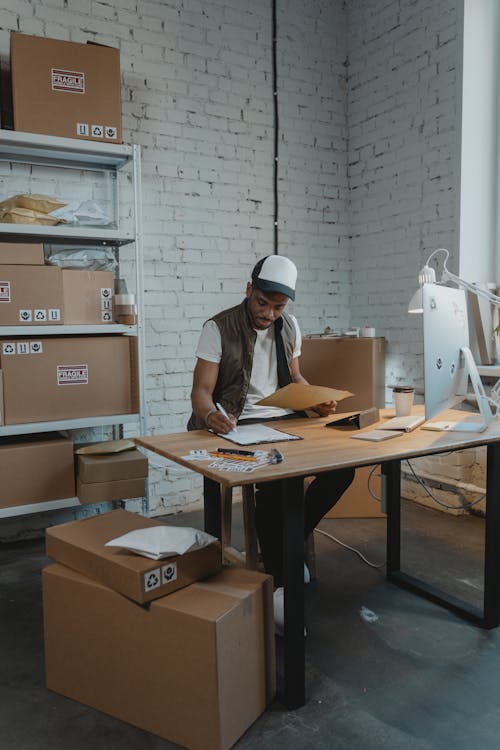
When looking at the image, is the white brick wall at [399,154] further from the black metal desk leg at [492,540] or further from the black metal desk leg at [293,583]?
the black metal desk leg at [293,583]

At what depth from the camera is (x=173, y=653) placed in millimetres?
1473

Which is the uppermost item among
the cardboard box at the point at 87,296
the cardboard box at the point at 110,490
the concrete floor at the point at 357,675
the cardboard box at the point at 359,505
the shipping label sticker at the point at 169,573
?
the cardboard box at the point at 87,296

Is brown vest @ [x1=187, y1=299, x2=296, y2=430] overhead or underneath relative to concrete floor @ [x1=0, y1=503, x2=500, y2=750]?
overhead

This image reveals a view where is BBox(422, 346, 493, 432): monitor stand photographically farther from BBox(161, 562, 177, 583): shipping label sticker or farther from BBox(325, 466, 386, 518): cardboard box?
BBox(325, 466, 386, 518): cardboard box

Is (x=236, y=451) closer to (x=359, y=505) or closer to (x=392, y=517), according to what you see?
(x=392, y=517)

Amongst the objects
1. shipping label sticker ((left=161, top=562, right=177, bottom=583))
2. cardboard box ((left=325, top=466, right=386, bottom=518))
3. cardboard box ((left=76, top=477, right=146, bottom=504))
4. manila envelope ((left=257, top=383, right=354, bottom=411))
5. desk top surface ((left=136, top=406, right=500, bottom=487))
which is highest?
manila envelope ((left=257, top=383, right=354, bottom=411))

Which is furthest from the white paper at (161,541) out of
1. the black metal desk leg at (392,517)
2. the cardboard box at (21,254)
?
the cardboard box at (21,254)

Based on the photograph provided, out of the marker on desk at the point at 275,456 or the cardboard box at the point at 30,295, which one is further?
the cardboard box at the point at 30,295

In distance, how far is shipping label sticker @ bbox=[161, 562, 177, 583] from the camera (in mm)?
1536

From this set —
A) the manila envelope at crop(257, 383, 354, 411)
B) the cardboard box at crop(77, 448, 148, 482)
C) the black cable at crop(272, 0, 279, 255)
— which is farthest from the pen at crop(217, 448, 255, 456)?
the black cable at crop(272, 0, 279, 255)

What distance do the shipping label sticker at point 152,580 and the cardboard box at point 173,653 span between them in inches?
1.6

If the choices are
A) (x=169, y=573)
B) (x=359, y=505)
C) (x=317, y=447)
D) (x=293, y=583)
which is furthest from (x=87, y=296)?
(x=359, y=505)

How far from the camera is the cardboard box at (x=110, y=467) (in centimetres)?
267

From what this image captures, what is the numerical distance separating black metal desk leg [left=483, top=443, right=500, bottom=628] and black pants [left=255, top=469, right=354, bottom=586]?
49 centimetres
